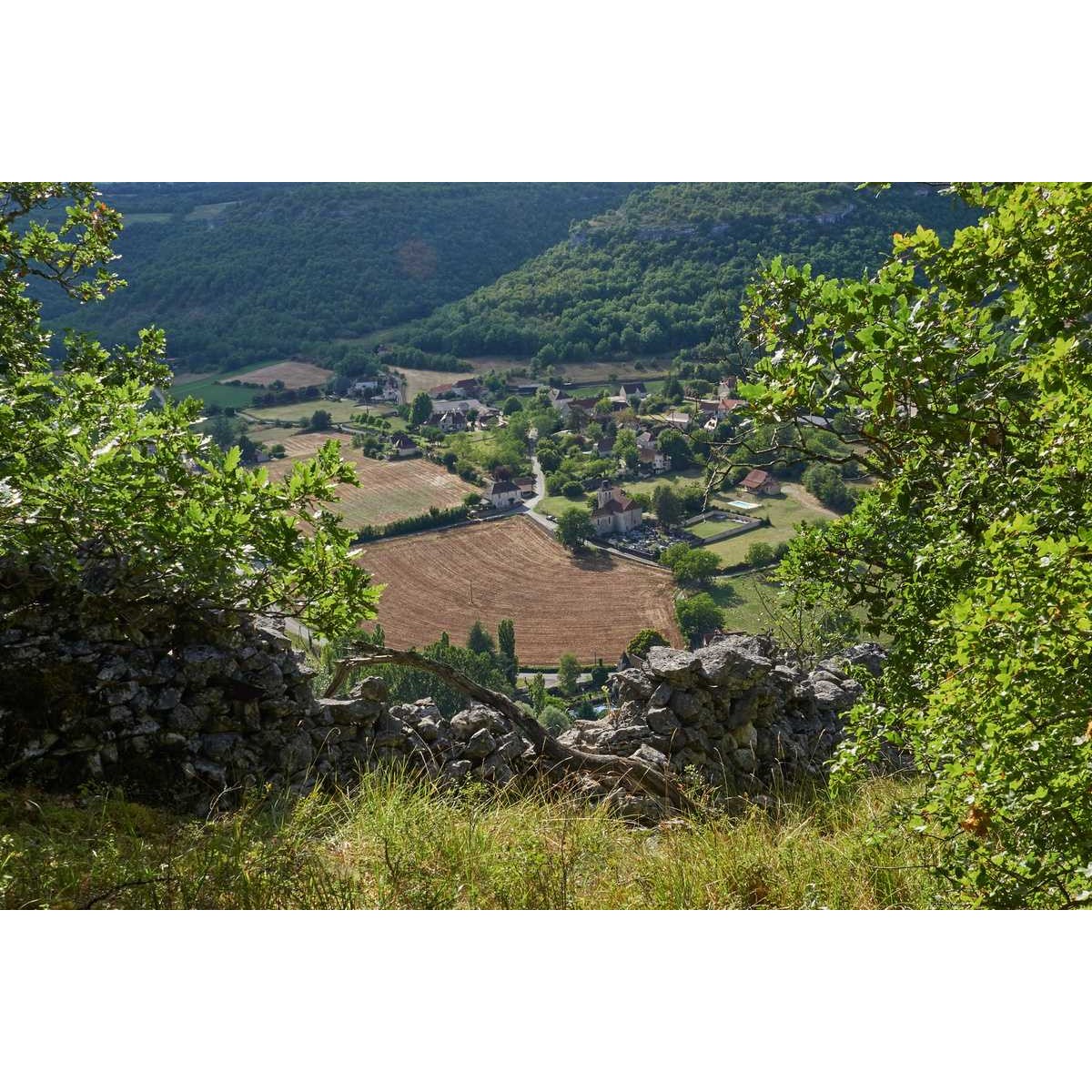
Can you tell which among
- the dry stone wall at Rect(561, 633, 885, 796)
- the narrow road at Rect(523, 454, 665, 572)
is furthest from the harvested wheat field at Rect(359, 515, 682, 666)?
the dry stone wall at Rect(561, 633, 885, 796)

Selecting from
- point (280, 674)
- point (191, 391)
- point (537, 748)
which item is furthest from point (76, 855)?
point (191, 391)

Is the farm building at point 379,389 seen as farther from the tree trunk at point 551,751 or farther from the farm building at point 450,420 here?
the tree trunk at point 551,751

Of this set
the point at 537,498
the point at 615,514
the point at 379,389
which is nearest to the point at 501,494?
the point at 537,498

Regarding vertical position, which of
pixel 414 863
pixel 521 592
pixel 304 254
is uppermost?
pixel 304 254

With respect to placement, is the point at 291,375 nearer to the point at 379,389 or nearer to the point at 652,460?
the point at 379,389

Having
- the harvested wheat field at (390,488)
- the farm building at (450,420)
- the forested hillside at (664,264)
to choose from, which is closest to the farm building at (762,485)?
the forested hillside at (664,264)

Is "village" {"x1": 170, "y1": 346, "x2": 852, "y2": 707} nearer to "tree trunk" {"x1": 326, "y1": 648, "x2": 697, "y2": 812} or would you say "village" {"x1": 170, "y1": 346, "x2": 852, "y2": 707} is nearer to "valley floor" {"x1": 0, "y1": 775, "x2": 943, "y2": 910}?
"tree trunk" {"x1": 326, "y1": 648, "x2": 697, "y2": 812}
